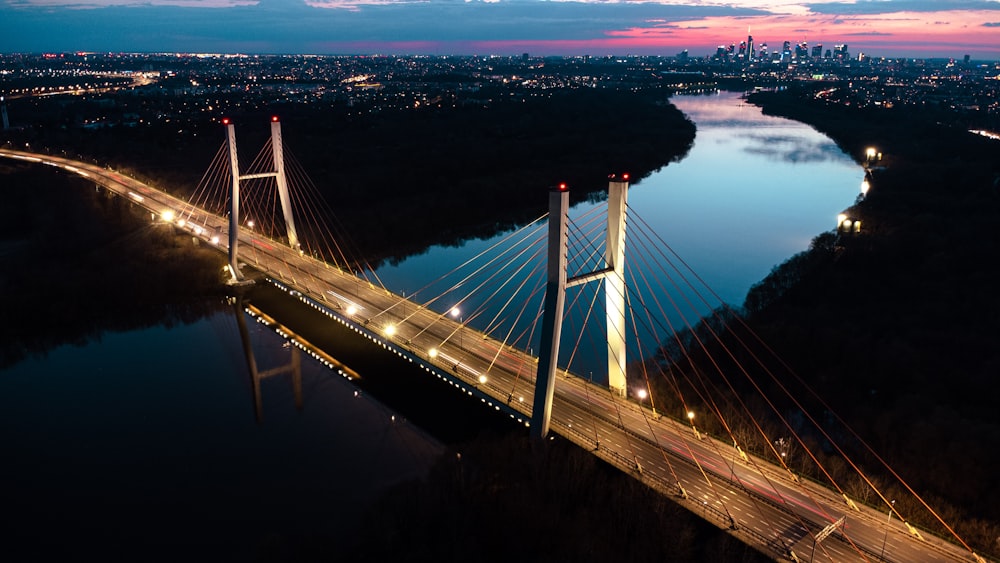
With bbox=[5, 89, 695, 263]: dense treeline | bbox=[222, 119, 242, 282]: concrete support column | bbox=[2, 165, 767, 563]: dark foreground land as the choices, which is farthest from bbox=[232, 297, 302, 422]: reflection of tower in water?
bbox=[5, 89, 695, 263]: dense treeline

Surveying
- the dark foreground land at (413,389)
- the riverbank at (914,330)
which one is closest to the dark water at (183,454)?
the dark foreground land at (413,389)

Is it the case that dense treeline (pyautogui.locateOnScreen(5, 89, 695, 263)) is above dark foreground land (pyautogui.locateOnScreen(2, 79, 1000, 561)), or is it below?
above

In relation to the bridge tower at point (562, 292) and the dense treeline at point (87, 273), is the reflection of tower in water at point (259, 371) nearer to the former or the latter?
the dense treeline at point (87, 273)

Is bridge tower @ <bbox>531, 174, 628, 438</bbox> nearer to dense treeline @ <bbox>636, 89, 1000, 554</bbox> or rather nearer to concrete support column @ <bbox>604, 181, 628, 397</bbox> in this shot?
concrete support column @ <bbox>604, 181, 628, 397</bbox>

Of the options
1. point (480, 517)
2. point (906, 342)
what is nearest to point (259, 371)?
point (480, 517)

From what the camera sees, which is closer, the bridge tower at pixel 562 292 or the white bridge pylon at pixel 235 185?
the bridge tower at pixel 562 292

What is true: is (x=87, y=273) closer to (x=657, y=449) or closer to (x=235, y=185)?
(x=235, y=185)

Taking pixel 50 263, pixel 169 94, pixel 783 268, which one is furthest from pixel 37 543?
pixel 169 94
